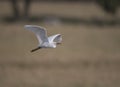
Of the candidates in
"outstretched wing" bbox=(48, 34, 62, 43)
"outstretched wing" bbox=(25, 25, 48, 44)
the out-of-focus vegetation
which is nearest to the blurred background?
the out-of-focus vegetation

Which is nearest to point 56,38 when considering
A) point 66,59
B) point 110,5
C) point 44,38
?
point 44,38

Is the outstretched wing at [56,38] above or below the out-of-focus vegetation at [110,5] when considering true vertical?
above

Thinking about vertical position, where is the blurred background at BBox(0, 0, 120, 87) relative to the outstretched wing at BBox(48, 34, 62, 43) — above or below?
below

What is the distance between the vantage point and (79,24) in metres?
29.0

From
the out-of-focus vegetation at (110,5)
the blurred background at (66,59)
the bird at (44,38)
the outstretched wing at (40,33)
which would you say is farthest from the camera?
the out-of-focus vegetation at (110,5)

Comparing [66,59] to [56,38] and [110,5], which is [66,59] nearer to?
[56,38]

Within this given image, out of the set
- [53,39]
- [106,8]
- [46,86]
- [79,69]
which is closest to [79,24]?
[106,8]

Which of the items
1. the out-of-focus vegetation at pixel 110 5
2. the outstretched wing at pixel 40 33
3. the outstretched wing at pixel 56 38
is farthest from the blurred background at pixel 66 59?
the outstretched wing at pixel 56 38

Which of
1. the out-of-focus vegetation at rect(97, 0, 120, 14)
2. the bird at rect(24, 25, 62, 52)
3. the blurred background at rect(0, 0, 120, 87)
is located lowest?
the out-of-focus vegetation at rect(97, 0, 120, 14)

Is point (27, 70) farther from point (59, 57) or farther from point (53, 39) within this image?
point (53, 39)

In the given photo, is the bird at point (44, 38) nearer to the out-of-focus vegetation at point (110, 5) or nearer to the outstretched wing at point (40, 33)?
the outstretched wing at point (40, 33)

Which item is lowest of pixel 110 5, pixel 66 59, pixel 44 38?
pixel 110 5

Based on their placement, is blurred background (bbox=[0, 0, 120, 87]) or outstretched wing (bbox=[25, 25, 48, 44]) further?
blurred background (bbox=[0, 0, 120, 87])

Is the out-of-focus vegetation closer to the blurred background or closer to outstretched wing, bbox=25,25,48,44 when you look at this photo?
the blurred background
